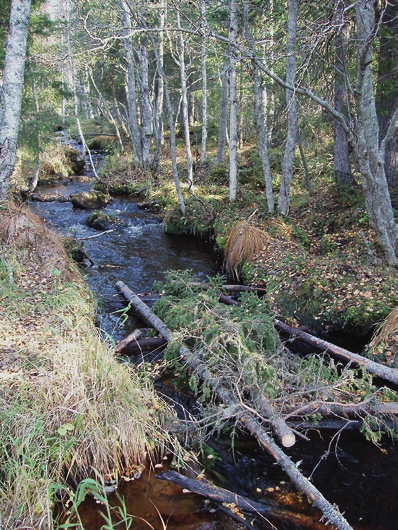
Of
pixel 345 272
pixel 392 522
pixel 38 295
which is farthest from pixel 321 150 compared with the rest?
pixel 392 522

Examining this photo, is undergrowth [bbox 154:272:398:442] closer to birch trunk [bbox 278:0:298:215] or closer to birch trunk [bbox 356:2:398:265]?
birch trunk [bbox 356:2:398:265]

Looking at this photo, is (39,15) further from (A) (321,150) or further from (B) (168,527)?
(B) (168,527)

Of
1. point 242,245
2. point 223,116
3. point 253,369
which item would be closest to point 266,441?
point 253,369

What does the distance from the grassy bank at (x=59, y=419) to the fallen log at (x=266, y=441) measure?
2.16ft

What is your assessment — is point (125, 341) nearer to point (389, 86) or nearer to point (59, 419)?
point (59, 419)

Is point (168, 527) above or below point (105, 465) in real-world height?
below

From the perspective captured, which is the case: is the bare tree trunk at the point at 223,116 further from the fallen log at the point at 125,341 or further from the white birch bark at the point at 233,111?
the fallen log at the point at 125,341

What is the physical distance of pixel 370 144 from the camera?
635 cm

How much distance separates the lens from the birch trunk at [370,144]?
5516 millimetres

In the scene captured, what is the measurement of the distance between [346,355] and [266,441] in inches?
79.6

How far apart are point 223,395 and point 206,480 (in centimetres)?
93

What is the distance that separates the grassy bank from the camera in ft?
10.3

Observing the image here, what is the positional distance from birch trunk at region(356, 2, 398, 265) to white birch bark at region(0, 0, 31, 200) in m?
5.85

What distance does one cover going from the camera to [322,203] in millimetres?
10336
